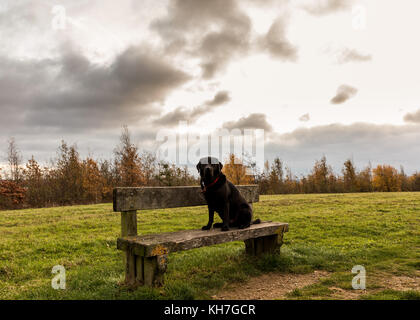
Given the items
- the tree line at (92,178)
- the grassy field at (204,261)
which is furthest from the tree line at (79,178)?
the grassy field at (204,261)

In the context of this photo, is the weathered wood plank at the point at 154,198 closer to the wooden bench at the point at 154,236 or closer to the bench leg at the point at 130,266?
the wooden bench at the point at 154,236

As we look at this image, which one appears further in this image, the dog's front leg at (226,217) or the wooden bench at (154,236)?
the dog's front leg at (226,217)

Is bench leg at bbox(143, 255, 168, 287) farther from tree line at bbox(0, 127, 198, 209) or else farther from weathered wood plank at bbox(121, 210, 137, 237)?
tree line at bbox(0, 127, 198, 209)

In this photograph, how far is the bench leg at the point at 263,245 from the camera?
5363 mm

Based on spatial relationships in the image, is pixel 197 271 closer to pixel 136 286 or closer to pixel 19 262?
pixel 136 286

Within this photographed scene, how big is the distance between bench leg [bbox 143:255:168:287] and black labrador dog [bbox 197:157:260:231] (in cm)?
115

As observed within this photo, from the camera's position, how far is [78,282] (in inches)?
169

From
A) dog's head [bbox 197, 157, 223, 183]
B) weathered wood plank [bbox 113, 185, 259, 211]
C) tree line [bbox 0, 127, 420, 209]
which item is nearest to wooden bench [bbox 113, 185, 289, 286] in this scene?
weathered wood plank [bbox 113, 185, 259, 211]

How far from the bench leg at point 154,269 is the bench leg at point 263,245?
2.23 m

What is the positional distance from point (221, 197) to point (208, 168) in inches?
21.2

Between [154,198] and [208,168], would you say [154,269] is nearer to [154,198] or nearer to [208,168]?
[154,198]

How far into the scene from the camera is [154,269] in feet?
11.9

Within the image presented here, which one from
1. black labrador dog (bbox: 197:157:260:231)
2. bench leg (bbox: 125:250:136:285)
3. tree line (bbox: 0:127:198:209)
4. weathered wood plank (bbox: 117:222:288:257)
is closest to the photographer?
weathered wood plank (bbox: 117:222:288:257)

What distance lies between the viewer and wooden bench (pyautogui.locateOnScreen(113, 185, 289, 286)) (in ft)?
11.8
